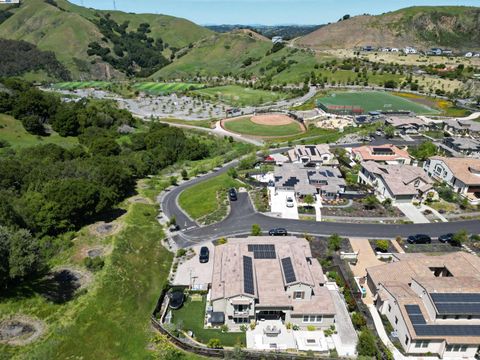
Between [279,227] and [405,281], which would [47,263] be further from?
[405,281]

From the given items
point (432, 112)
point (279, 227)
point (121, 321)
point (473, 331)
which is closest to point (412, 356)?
point (473, 331)

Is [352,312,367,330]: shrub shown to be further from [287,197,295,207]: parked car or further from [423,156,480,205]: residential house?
[423,156,480,205]: residential house

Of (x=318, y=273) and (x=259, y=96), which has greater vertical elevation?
(x=259, y=96)

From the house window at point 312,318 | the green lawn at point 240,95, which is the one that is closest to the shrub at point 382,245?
the house window at point 312,318

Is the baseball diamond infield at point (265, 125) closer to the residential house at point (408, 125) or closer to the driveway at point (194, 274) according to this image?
the residential house at point (408, 125)

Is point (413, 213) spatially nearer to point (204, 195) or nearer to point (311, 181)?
point (311, 181)

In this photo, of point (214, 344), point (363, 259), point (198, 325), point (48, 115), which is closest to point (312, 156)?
point (363, 259)
